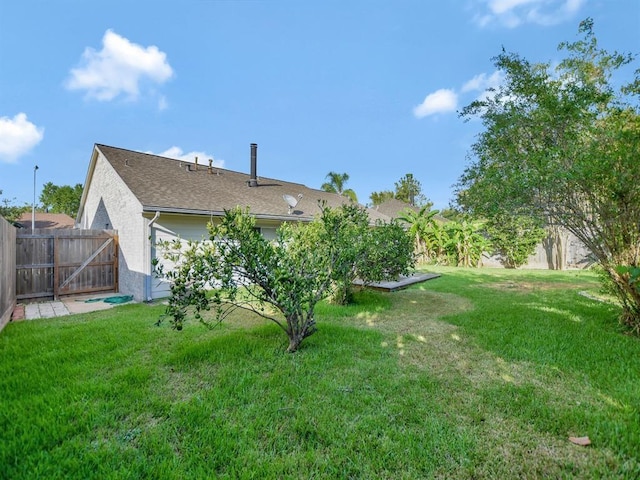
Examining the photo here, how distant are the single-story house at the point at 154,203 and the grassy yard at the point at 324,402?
12.0ft

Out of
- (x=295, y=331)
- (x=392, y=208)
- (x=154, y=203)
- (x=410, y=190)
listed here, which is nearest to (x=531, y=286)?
(x=295, y=331)

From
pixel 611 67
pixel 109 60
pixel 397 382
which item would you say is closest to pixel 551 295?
pixel 611 67

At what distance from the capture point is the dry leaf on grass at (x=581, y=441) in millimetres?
2310

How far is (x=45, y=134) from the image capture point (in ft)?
60.7

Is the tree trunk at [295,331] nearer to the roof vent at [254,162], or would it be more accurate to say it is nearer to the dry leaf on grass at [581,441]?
the dry leaf on grass at [581,441]

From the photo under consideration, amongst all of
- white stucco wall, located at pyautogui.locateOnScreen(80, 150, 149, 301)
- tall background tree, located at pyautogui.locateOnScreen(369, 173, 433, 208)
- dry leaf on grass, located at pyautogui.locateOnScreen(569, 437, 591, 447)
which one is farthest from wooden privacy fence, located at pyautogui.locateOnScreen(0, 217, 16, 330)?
tall background tree, located at pyautogui.locateOnScreen(369, 173, 433, 208)

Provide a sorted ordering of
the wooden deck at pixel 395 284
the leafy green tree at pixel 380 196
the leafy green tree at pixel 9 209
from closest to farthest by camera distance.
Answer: the wooden deck at pixel 395 284
the leafy green tree at pixel 9 209
the leafy green tree at pixel 380 196

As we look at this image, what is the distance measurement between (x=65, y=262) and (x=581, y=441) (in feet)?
39.3

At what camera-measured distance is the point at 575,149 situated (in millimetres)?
4637

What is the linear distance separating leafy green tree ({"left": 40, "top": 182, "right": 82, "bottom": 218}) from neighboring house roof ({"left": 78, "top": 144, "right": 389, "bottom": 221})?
41.8 m

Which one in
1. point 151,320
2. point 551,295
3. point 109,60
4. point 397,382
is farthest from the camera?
point 109,60

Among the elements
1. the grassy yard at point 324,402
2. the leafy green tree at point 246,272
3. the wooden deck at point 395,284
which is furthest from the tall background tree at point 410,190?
the leafy green tree at point 246,272

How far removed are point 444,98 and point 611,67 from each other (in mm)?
10661

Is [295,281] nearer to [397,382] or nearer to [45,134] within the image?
[397,382]
